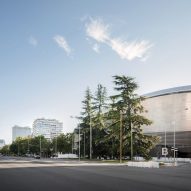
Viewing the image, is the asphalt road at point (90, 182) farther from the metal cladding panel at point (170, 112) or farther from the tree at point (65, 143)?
the tree at point (65, 143)

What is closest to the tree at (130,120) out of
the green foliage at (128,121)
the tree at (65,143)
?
the green foliage at (128,121)

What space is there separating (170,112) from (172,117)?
244 centimetres

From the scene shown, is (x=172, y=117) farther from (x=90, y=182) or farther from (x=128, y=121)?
(x=90, y=182)

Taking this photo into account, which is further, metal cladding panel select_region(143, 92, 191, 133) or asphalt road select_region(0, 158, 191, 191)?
metal cladding panel select_region(143, 92, 191, 133)

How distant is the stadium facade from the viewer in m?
127

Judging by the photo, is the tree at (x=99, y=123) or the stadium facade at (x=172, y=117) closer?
the tree at (x=99, y=123)

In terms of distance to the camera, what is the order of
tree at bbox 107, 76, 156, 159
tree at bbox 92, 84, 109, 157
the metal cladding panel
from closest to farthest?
tree at bbox 107, 76, 156, 159
tree at bbox 92, 84, 109, 157
the metal cladding panel

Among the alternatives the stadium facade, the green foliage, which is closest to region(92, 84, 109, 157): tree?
the green foliage

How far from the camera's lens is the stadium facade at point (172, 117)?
12666 cm

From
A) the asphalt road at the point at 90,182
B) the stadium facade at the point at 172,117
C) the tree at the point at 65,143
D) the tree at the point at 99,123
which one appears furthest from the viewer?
the tree at the point at 65,143

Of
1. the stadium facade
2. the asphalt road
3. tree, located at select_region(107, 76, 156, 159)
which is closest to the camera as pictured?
the asphalt road

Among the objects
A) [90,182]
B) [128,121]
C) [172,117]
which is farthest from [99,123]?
[90,182]

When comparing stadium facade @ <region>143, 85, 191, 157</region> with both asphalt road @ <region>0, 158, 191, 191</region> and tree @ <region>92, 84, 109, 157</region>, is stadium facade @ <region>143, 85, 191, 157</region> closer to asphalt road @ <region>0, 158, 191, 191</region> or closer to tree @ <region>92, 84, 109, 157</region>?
tree @ <region>92, 84, 109, 157</region>

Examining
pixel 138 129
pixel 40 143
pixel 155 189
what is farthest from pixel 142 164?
pixel 40 143
